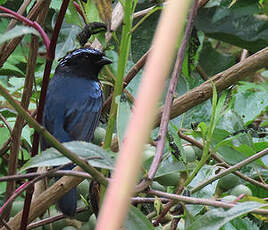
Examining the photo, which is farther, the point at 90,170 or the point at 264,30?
the point at 264,30

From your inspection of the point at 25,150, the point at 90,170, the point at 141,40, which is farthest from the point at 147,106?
the point at 141,40

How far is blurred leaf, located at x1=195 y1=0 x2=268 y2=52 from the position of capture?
3084mm

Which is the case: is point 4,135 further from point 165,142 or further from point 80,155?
point 80,155

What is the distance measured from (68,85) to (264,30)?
1.31m

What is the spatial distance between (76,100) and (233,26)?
1.25 meters

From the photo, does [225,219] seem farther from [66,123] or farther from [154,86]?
[66,123]

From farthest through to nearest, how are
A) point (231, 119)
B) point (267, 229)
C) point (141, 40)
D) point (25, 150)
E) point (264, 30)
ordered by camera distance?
point (264, 30) → point (141, 40) → point (25, 150) → point (231, 119) → point (267, 229)

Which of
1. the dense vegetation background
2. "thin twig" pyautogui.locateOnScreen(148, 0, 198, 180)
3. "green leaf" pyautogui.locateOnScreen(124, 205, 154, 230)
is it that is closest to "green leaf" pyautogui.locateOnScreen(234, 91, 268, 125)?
the dense vegetation background

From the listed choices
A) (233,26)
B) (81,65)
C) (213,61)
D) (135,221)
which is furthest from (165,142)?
(233,26)

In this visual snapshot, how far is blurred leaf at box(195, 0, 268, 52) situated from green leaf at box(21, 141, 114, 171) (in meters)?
2.33

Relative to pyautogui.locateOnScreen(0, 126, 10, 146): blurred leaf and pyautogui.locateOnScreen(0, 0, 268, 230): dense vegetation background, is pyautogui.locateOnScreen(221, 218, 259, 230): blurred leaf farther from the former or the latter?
pyautogui.locateOnScreen(0, 126, 10, 146): blurred leaf

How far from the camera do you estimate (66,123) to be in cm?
233

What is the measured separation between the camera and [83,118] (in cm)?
227

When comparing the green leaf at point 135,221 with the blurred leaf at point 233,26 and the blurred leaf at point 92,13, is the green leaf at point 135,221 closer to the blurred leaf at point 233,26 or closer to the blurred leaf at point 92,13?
the blurred leaf at point 92,13
